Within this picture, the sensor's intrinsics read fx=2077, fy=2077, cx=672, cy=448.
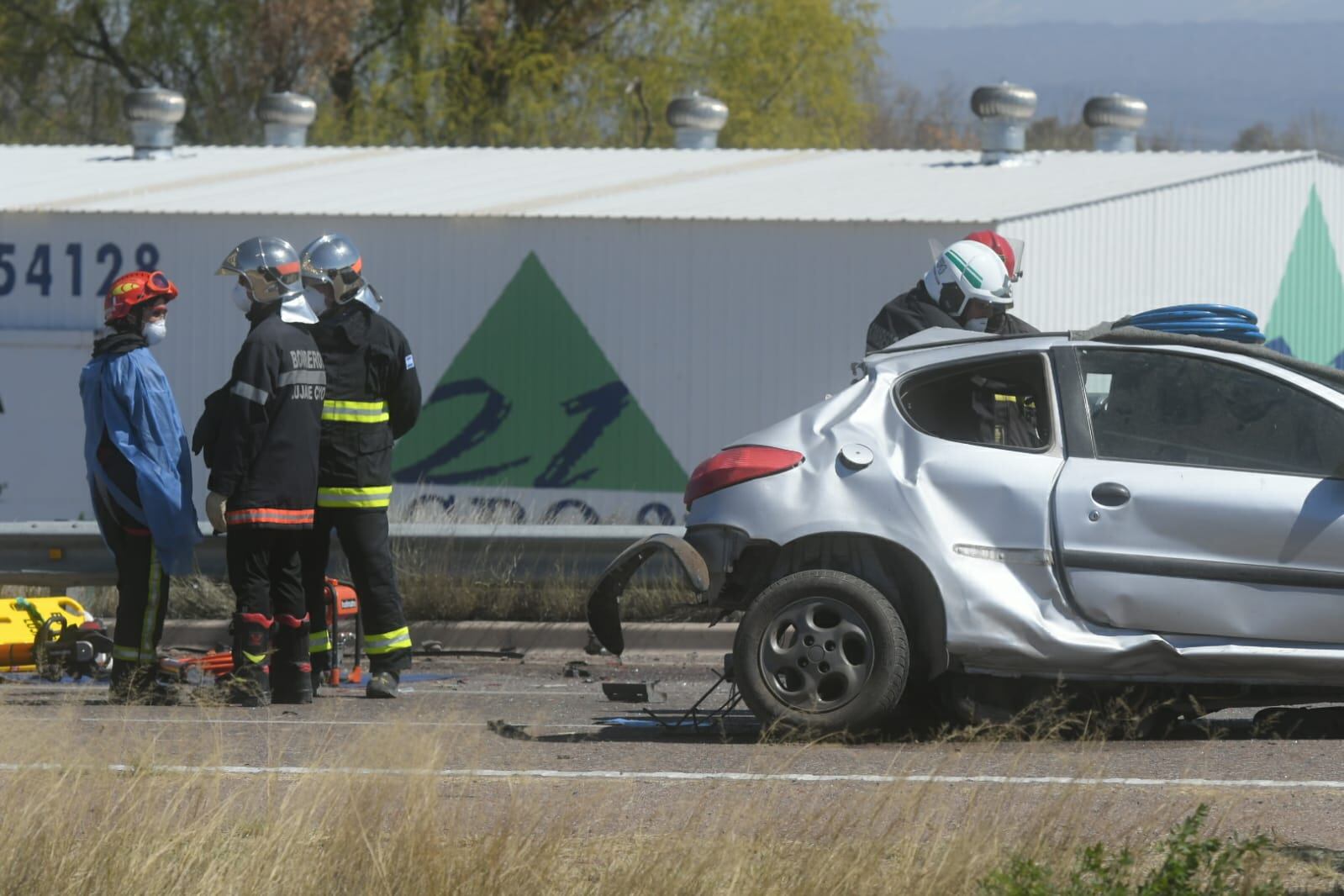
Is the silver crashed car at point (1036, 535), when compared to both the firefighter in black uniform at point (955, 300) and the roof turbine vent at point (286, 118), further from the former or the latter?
the roof turbine vent at point (286, 118)

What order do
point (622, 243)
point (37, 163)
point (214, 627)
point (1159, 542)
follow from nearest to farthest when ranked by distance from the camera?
point (1159, 542), point (214, 627), point (622, 243), point (37, 163)

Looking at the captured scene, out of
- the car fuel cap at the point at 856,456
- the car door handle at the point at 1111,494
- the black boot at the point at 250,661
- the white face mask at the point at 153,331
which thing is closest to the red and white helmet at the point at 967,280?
the car fuel cap at the point at 856,456

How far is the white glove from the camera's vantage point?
336 inches

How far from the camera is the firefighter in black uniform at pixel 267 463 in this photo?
28.0ft

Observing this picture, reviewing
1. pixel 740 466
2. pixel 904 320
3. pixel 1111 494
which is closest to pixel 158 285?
pixel 740 466

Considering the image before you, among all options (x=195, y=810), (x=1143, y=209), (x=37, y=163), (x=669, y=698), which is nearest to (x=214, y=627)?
(x=669, y=698)

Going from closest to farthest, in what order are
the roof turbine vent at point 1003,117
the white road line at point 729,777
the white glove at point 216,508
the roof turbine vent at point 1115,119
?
the white road line at point 729,777, the white glove at point 216,508, the roof turbine vent at point 1003,117, the roof turbine vent at point 1115,119

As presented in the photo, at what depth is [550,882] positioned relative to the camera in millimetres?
4996

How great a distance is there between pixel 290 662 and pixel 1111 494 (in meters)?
3.56

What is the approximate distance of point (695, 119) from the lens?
904 inches

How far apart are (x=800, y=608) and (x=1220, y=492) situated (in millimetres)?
1500

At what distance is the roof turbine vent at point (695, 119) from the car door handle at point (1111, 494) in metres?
16.1

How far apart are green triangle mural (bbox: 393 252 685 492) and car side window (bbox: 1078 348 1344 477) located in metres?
10.2

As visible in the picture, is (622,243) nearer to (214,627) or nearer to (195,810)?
(214,627)
